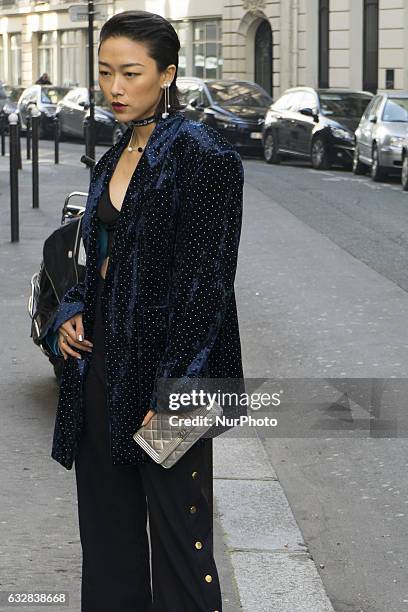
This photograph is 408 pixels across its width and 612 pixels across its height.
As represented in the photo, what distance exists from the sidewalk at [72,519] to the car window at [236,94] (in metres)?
24.4

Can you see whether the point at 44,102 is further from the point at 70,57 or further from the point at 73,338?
the point at 73,338

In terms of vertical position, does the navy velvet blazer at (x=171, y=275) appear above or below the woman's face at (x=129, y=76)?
below

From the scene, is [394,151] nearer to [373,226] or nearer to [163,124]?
[373,226]

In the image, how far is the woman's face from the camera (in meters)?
3.38

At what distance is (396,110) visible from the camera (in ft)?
79.2

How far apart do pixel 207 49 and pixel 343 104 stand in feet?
63.0

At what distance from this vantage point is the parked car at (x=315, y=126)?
27.2 metres

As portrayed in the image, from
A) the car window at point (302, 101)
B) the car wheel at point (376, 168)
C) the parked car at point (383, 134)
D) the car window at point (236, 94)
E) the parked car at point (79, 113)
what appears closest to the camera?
the parked car at point (383, 134)

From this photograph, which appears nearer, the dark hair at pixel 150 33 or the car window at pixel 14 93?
the dark hair at pixel 150 33

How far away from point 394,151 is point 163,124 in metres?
20.2

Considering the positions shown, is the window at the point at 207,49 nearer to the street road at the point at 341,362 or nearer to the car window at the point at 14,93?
the car window at the point at 14,93

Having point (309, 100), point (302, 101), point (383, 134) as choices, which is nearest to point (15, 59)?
point (302, 101)

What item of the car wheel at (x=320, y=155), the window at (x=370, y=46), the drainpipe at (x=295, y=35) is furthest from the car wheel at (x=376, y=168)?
the drainpipe at (x=295, y=35)

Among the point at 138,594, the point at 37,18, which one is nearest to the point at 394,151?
the point at 138,594
